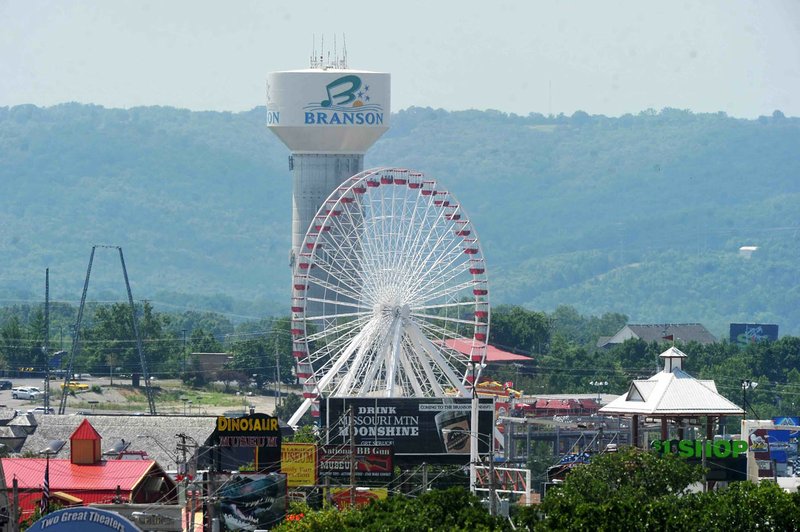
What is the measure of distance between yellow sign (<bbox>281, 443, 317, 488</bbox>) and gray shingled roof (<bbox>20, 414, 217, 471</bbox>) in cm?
2402

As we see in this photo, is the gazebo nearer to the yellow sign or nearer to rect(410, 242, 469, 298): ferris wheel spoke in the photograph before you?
the yellow sign

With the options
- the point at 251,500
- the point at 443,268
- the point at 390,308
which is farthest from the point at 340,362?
the point at 251,500

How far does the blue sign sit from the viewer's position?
48250 mm

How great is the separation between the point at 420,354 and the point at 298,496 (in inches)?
1131

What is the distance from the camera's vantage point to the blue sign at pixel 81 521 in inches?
1900

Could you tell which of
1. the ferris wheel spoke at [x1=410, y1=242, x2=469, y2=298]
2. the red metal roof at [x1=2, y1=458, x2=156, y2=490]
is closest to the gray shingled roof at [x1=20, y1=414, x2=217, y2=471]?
the ferris wheel spoke at [x1=410, y1=242, x2=469, y2=298]

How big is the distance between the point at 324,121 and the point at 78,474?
10201cm

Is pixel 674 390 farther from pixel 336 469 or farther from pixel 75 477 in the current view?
pixel 75 477

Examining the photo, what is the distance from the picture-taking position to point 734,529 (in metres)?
66.8

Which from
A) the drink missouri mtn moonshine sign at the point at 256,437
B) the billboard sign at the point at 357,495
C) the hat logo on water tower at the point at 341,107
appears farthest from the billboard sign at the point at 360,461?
the hat logo on water tower at the point at 341,107

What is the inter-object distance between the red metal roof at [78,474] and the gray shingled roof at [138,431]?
63.7 feet

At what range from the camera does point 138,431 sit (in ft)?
386

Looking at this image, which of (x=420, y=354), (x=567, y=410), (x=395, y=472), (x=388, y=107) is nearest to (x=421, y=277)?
(x=420, y=354)

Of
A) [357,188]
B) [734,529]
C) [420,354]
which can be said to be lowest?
[734,529]
